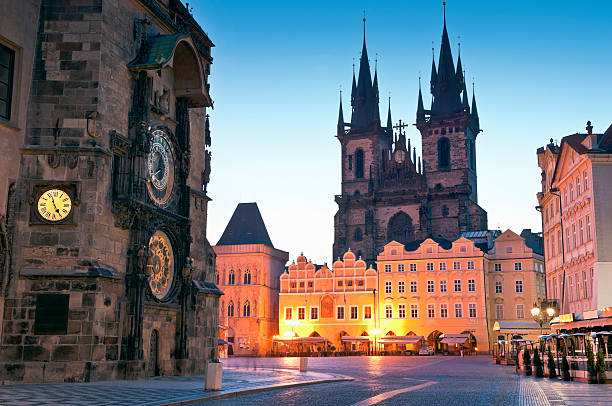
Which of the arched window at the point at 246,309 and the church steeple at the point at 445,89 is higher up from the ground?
the church steeple at the point at 445,89

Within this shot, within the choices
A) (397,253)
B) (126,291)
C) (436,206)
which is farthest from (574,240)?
(436,206)

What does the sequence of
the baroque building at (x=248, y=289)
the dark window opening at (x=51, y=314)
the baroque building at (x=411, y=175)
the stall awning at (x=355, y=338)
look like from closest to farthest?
the dark window opening at (x=51, y=314), the stall awning at (x=355, y=338), the baroque building at (x=248, y=289), the baroque building at (x=411, y=175)

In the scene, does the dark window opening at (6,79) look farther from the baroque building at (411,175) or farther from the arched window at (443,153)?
the arched window at (443,153)

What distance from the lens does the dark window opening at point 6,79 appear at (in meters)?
20.4

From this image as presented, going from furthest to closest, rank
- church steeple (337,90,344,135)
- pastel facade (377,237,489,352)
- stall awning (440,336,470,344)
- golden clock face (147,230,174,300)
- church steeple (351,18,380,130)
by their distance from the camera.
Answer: church steeple (337,90,344,135) < church steeple (351,18,380,130) < pastel facade (377,237,489,352) < stall awning (440,336,470,344) < golden clock face (147,230,174,300)

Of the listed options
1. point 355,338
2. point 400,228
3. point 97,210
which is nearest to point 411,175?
point 400,228

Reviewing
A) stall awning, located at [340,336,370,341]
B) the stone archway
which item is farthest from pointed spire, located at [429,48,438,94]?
the stone archway

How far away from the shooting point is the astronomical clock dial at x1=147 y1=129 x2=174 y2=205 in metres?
23.9

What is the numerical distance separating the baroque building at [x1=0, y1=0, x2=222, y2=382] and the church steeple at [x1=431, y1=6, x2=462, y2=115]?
3058 inches

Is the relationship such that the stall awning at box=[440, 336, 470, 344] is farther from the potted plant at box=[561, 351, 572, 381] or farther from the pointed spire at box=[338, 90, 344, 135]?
the potted plant at box=[561, 351, 572, 381]

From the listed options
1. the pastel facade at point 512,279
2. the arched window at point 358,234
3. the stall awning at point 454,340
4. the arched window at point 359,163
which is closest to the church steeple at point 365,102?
the arched window at point 359,163

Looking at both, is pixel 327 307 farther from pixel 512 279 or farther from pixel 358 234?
pixel 512 279

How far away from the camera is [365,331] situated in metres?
78.1

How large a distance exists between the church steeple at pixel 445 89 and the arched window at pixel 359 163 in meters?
11.8
